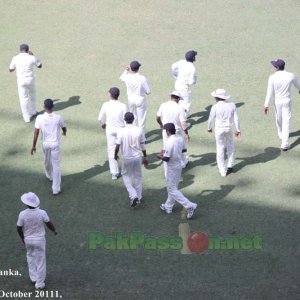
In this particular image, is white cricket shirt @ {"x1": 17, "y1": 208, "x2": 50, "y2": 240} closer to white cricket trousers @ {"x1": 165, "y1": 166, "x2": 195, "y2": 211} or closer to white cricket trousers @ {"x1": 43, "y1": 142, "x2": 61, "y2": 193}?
white cricket trousers @ {"x1": 165, "y1": 166, "x2": 195, "y2": 211}

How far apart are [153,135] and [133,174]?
2748 millimetres

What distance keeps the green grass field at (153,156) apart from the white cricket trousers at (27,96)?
34cm

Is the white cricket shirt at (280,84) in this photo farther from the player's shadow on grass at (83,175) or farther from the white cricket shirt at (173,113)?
the player's shadow on grass at (83,175)

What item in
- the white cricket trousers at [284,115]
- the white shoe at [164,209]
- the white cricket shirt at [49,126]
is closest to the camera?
the white shoe at [164,209]

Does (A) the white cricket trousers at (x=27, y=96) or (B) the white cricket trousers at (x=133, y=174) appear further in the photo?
(A) the white cricket trousers at (x=27, y=96)

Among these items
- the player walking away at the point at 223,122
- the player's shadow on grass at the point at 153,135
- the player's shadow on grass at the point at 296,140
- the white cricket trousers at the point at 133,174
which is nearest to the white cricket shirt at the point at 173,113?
the player walking away at the point at 223,122

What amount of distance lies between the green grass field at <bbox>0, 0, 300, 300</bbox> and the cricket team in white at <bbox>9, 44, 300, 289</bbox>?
0.32m

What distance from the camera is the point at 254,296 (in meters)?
10.4

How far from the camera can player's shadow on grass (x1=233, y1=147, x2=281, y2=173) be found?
1412 centimetres

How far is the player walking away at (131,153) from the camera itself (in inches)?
489

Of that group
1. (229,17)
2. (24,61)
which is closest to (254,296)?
(24,61)

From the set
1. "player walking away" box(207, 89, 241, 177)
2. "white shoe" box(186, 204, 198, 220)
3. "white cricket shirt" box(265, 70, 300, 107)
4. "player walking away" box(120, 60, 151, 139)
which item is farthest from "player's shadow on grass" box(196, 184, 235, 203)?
"player walking away" box(120, 60, 151, 139)

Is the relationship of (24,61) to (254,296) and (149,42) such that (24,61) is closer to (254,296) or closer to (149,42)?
(149,42)

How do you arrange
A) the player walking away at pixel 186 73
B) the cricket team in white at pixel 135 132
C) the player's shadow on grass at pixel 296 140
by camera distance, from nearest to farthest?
the cricket team in white at pixel 135 132 < the player's shadow on grass at pixel 296 140 < the player walking away at pixel 186 73
